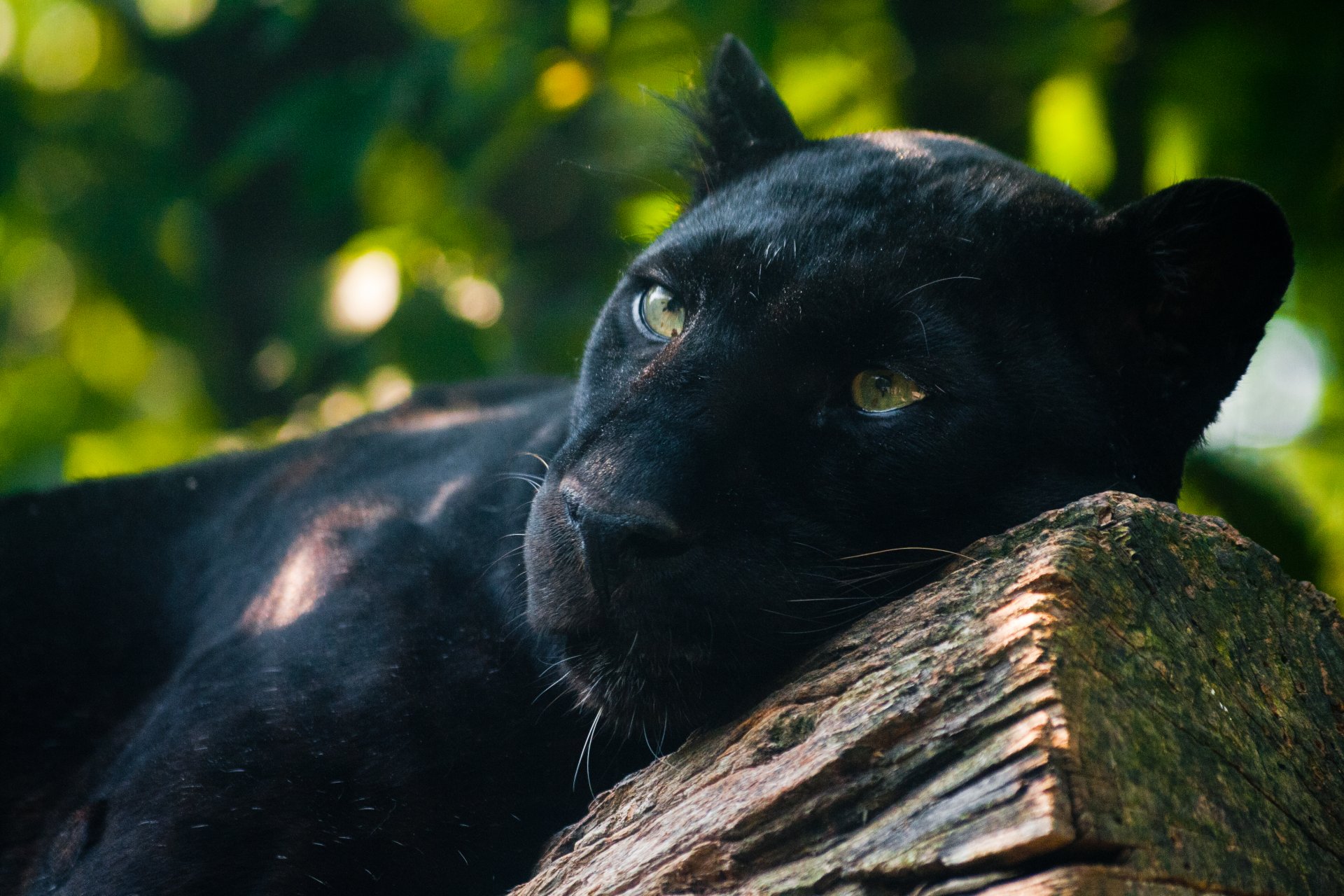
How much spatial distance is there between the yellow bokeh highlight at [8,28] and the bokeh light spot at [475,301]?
306 cm

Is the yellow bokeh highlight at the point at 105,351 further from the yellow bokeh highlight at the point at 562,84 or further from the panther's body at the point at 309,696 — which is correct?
the panther's body at the point at 309,696

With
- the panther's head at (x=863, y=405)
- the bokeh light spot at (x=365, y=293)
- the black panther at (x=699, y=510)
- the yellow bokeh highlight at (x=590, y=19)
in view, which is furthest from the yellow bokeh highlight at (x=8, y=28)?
the panther's head at (x=863, y=405)

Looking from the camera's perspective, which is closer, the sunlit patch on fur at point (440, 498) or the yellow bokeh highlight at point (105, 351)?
the sunlit patch on fur at point (440, 498)

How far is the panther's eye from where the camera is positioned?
2.26 meters

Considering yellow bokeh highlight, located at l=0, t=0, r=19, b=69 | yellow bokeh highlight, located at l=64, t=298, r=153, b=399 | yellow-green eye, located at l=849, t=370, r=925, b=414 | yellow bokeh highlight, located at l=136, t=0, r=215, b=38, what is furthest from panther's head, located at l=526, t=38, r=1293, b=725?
yellow bokeh highlight, located at l=0, t=0, r=19, b=69

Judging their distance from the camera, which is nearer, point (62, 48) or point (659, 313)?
point (659, 313)

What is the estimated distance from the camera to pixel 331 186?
14.4ft

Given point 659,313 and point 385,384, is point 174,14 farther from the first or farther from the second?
point 659,313

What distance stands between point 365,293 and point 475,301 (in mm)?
612

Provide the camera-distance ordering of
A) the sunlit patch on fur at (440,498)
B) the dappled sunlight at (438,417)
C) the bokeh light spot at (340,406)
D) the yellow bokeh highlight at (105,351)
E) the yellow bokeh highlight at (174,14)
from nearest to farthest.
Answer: the sunlit patch on fur at (440,498) < the dappled sunlight at (438,417) < the bokeh light spot at (340,406) < the yellow bokeh highlight at (174,14) < the yellow bokeh highlight at (105,351)

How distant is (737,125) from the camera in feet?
9.41

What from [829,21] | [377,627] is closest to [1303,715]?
[377,627]

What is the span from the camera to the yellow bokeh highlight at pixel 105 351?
243 inches

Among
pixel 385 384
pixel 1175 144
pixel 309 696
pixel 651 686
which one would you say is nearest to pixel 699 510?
pixel 651 686
